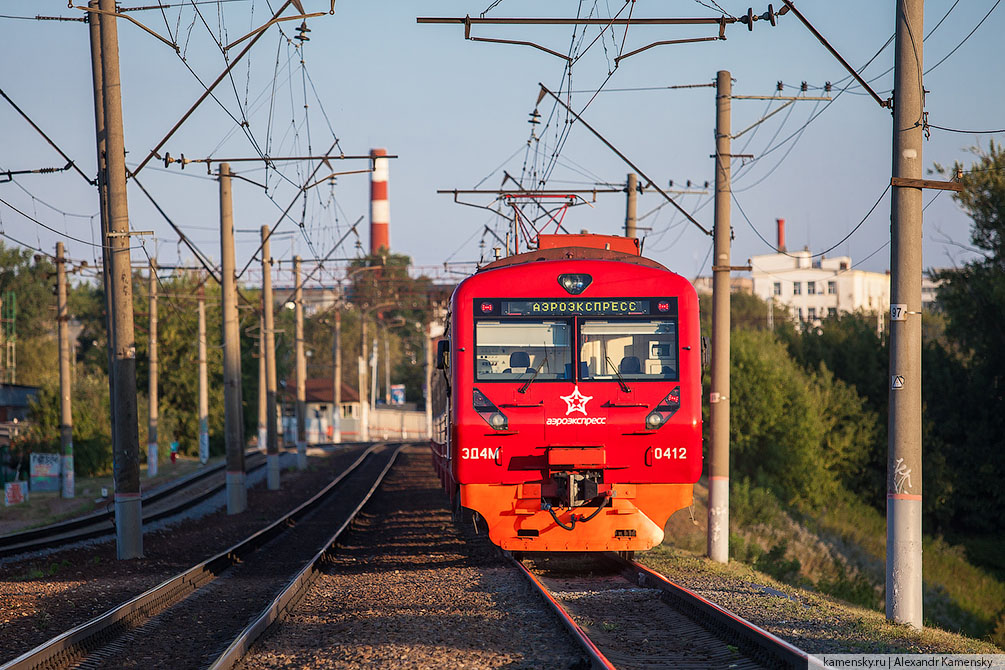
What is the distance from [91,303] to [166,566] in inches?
3806

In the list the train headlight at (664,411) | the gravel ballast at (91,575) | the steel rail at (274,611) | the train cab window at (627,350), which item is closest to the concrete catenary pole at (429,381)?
the gravel ballast at (91,575)

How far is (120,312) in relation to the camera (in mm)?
17109

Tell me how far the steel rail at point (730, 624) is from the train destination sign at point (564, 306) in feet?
9.55

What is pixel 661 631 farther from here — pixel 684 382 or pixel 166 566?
pixel 166 566

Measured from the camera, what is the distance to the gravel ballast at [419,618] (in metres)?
8.27

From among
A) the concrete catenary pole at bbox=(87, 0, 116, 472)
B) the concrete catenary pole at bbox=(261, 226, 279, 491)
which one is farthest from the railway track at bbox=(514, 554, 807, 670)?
the concrete catenary pole at bbox=(261, 226, 279, 491)

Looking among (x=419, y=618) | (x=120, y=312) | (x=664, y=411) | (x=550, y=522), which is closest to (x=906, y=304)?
(x=664, y=411)

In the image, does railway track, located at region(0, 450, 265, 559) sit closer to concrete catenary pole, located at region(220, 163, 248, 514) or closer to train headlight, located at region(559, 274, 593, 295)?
concrete catenary pole, located at region(220, 163, 248, 514)

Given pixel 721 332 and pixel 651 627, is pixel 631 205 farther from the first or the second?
pixel 651 627

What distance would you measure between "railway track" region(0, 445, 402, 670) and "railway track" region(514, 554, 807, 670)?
269 cm

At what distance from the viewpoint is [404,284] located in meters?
47.2

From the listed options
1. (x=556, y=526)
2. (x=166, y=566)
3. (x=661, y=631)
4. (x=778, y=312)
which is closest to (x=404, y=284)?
(x=166, y=566)

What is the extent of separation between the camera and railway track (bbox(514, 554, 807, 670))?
26.5ft

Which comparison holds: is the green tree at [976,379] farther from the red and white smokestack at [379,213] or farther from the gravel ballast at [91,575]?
the red and white smokestack at [379,213]
